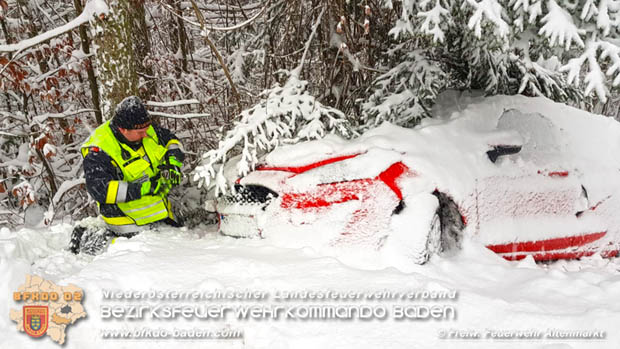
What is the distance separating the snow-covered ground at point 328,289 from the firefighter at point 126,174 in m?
0.44

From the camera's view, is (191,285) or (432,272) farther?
(432,272)

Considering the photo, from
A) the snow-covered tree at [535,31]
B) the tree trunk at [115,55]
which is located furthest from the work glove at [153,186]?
the snow-covered tree at [535,31]

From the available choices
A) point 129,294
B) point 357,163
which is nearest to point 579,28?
point 357,163

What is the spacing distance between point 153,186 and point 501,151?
3074 mm

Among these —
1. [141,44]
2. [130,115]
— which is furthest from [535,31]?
[141,44]

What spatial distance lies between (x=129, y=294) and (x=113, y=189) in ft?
4.65

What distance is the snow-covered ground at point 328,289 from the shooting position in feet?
6.84

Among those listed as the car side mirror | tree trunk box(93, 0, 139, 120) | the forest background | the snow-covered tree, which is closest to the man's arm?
the forest background

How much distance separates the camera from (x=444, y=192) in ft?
10.4

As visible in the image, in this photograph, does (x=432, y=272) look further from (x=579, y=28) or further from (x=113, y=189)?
(x=113, y=189)

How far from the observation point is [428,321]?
7.34 ft

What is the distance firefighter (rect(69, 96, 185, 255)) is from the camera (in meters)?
3.60

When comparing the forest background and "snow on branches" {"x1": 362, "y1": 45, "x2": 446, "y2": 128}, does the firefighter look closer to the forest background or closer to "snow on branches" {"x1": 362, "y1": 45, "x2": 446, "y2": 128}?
the forest background

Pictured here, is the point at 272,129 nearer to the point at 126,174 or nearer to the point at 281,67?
the point at 126,174
